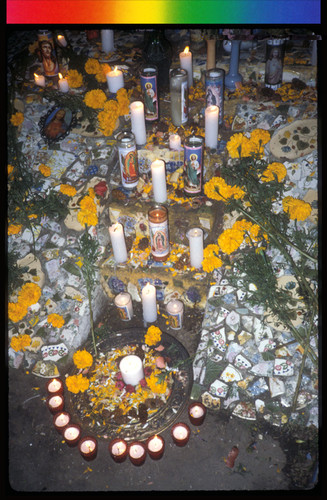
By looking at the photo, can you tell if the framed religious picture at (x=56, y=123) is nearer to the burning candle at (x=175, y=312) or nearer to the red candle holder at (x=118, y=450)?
the burning candle at (x=175, y=312)

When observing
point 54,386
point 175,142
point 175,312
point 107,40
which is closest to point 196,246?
point 175,312

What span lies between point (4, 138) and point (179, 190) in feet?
3.84

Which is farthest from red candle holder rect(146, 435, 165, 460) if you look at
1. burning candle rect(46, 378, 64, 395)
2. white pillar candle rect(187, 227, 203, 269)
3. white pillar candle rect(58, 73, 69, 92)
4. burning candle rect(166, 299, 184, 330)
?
white pillar candle rect(58, 73, 69, 92)

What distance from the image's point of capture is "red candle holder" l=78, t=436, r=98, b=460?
2053 millimetres

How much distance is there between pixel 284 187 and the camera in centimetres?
249

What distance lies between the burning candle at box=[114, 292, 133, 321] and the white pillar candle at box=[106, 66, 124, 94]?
4.93ft

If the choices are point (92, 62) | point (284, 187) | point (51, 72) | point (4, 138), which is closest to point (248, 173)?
point (284, 187)

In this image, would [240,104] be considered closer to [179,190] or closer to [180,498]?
[179,190]

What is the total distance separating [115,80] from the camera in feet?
9.80

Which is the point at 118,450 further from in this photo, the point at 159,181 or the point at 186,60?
the point at 186,60

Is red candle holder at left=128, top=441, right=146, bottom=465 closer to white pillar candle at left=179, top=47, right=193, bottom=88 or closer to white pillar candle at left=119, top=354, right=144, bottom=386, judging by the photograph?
white pillar candle at left=119, top=354, right=144, bottom=386

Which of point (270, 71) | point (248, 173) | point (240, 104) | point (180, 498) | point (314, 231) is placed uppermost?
point (270, 71)

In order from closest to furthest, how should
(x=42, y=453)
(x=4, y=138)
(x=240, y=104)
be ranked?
(x=4, y=138)
(x=42, y=453)
(x=240, y=104)

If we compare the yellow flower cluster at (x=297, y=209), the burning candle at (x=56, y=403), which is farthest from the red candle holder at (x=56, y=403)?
the yellow flower cluster at (x=297, y=209)
